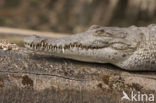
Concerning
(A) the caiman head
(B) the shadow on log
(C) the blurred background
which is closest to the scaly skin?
(A) the caiman head

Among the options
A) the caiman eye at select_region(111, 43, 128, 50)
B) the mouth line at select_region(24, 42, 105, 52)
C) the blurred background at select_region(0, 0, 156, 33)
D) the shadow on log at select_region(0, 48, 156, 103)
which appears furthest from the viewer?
the blurred background at select_region(0, 0, 156, 33)

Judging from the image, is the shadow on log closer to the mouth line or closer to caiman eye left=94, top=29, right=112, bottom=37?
the mouth line

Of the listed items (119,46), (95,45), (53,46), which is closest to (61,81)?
(53,46)

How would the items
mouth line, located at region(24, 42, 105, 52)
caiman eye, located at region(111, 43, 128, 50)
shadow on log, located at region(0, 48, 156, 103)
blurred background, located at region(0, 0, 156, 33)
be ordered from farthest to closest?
blurred background, located at region(0, 0, 156, 33) → caiman eye, located at region(111, 43, 128, 50) → mouth line, located at region(24, 42, 105, 52) → shadow on log, located at region(0, 48, 156, 103)

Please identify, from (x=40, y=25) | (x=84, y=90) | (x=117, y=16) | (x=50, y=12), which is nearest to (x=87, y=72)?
(x=84, y=90)

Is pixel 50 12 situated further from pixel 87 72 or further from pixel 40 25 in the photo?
pixel 87 72

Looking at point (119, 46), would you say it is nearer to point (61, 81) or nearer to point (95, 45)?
point (95, 45)
